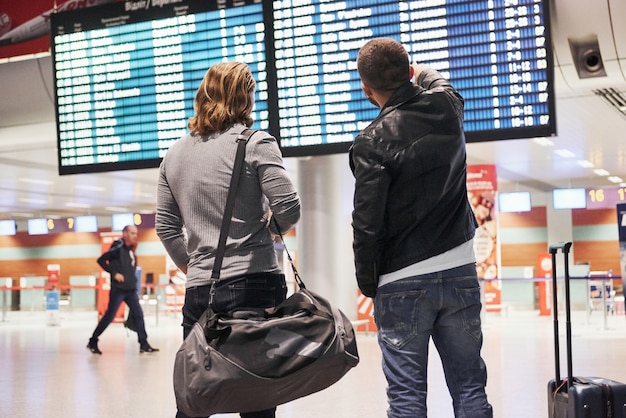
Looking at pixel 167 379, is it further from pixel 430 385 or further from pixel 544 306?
pixel 544 306

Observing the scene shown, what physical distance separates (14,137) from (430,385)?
5.83m

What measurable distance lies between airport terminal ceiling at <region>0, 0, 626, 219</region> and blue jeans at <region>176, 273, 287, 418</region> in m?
4.94

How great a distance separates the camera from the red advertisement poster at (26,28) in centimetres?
891

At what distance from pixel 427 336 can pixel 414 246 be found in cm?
31

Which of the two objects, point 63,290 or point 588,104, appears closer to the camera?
point 588,104

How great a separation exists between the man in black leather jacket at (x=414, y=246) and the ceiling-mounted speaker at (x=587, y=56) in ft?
17.2

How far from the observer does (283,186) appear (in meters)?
3.01

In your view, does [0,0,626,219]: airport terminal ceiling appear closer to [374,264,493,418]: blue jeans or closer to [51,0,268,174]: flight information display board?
[51,0,268,174]: flight information display board

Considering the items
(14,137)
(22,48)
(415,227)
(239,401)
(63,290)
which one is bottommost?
(63,290)

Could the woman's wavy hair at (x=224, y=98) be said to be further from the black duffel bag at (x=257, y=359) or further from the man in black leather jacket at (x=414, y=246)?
the black duffel bag at (x=257, y=359)

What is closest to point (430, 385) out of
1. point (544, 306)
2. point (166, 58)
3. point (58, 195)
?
point (166, 58)

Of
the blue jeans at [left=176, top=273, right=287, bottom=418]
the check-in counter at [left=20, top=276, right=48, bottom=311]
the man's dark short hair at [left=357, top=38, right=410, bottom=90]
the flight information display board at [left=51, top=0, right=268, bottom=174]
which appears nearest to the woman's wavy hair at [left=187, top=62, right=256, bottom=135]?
the man's dark short hair at [left=357, top=38, right=410, bottom=90]

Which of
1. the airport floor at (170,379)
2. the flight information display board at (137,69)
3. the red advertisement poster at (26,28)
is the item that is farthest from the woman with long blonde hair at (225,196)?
the red advertisement poster at (26,28)

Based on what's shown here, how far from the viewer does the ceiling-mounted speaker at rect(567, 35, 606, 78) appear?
7.76 metres
